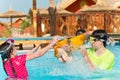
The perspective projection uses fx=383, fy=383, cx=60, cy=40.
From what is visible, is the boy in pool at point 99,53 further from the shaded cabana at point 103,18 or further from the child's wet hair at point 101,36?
the shaded cabana at point 103,18

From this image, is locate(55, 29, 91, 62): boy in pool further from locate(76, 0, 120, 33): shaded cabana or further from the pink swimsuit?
locate(76, 0, 120, 33): shaded cabana

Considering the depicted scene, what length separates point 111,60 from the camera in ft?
20.5

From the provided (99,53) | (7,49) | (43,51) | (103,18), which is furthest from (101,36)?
(103,18)

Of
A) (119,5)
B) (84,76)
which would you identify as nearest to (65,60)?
(84,76)

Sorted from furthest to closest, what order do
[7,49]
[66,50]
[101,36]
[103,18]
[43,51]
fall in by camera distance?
[103,18] → [66,50] → [101,36] → [7,49] → [43,51]

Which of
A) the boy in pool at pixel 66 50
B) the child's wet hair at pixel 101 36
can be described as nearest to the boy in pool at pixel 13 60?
the child's wet hair at pixel 101 36

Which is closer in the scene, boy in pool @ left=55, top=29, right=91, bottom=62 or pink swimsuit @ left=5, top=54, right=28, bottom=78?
pink swimsuit @ left=5, top=54, right=28, bottom=78

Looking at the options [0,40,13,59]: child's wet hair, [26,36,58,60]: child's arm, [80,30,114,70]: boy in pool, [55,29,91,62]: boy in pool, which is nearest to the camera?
[26,36,58,60]: child's arm

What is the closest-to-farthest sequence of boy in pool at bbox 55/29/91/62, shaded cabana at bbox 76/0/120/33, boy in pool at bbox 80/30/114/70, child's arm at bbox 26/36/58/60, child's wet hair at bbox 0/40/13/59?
child's arm at bbox 26/36/58/60 < child's wet hair at bbox 0/40/13/59 < boy in pool at bbox 80/30/114/70 < boy in pool at bbox 55/29/91/62 < shaded cabana at bbox 76/0/120/33

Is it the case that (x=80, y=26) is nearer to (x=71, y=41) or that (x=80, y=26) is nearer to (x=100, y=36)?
(x=71, y=41)

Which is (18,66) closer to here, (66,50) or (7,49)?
(7,49)

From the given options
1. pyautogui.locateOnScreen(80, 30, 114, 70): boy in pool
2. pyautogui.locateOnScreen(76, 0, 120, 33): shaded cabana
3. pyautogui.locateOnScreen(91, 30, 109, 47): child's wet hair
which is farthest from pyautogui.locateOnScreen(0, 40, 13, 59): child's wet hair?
pyautogui.locateOnScreen(76, 0, 120, 33): shaded cabana

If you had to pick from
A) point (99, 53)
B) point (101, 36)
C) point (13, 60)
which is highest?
point (101, 36)

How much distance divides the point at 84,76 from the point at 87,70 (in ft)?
1.29
